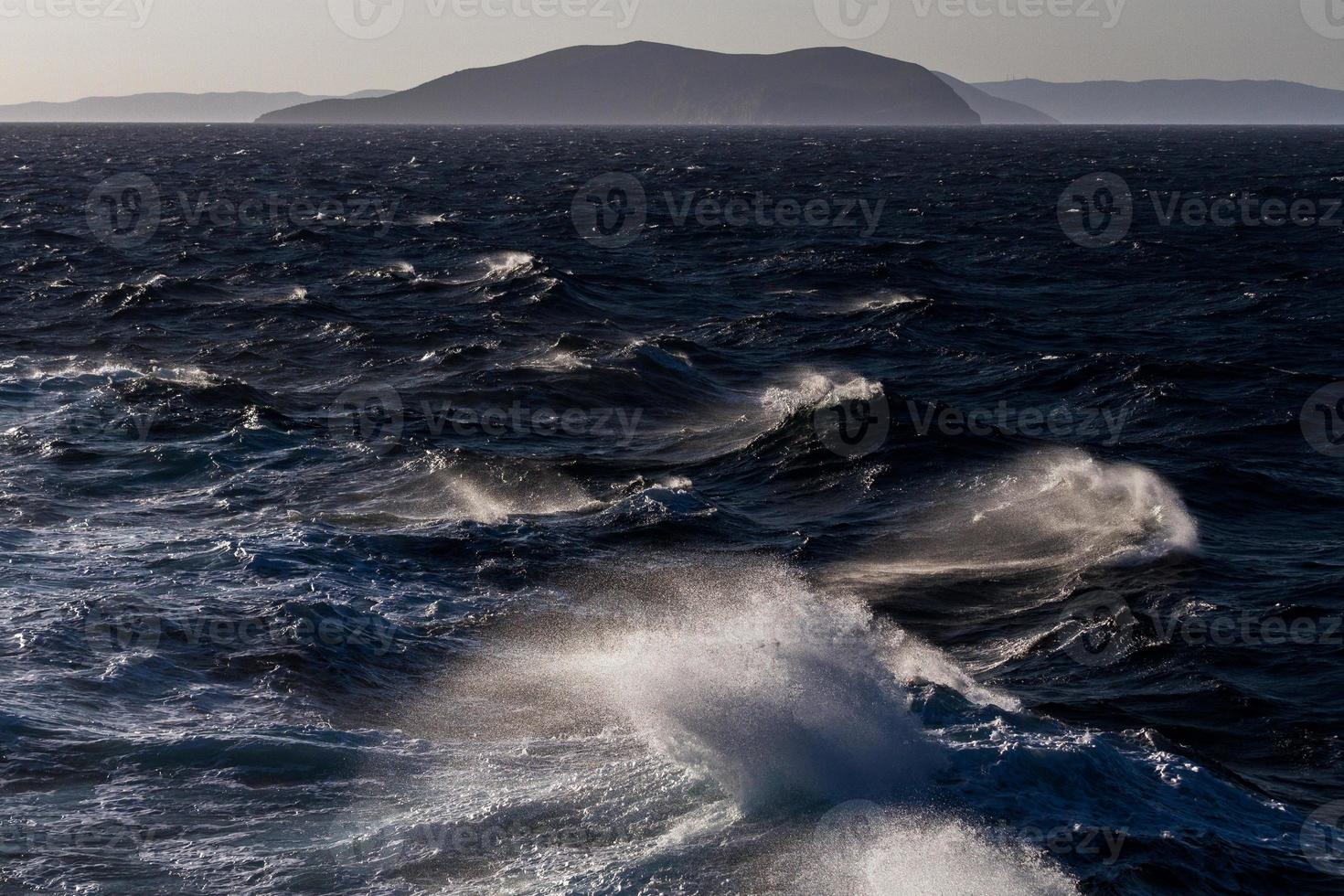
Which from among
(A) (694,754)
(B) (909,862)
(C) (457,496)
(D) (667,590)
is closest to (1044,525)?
(D) (667,590)

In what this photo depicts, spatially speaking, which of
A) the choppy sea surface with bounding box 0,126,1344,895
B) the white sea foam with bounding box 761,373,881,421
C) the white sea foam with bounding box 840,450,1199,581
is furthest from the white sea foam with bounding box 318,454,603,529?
the white sea foam with bounding box 761,373,881,421

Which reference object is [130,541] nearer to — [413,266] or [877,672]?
[877,672]

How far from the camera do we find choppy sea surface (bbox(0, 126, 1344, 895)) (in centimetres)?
1130

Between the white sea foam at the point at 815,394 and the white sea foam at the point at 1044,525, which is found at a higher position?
the white sea foam at the point at 815,394

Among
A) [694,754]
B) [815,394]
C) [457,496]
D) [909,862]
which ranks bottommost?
[909,862]

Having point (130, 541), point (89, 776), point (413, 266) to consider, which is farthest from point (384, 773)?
point (413, 266)

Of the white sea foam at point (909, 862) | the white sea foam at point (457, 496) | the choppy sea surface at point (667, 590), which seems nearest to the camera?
the white sea foam at point (909, 862)

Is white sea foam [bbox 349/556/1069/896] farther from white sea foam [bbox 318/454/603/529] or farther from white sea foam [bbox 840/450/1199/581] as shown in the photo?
white sea foam [bbox 318/454/603/529]

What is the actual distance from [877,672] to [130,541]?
11105mm

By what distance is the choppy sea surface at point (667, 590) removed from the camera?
1130 cm

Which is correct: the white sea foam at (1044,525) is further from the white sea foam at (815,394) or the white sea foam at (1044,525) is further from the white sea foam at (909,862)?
the white sea foam at (909,862)

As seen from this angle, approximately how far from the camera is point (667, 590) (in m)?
→ 17.3

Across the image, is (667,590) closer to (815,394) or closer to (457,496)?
(457,496)

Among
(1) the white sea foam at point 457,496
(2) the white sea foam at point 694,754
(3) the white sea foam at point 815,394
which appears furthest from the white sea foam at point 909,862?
(3) the white sea foam at point 815,394
